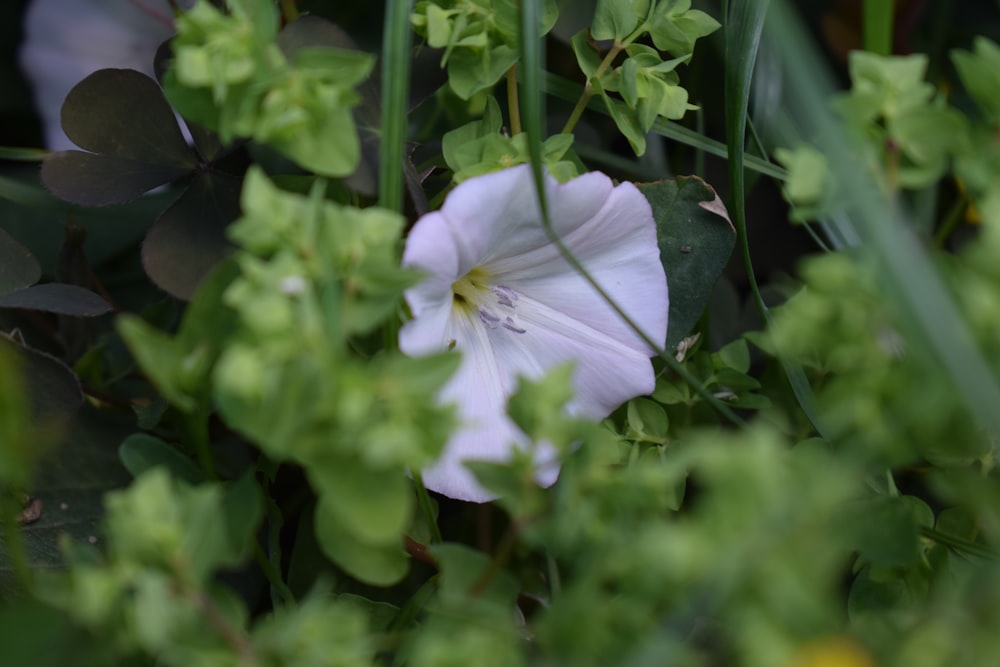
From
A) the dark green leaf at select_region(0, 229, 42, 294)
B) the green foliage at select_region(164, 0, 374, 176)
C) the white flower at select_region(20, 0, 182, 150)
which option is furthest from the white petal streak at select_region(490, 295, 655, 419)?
the white flower at select_region(20, 0, 182, 150)

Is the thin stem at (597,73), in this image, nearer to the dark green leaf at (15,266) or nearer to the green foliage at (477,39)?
the green foliage at (477,39)

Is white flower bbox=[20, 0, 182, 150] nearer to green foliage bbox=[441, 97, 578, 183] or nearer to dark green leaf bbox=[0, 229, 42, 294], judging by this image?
dark green leaf bbox=[0, 229, 42, 294]

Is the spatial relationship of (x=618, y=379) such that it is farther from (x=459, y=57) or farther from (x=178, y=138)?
(x=178, y=138)

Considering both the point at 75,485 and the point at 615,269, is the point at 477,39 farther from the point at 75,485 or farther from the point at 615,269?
the point at 75,485

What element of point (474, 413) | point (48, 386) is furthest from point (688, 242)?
point (48, 386)

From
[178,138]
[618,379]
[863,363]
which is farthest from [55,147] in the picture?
[863,363]

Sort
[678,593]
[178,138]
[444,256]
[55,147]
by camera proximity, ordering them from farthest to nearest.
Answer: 1. [55,147]
2. [178,138]
3. [444,256]
4. [678,593]
